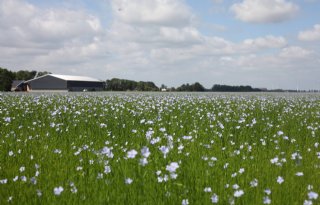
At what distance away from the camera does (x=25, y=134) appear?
8359mm

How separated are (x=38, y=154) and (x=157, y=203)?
121 inches

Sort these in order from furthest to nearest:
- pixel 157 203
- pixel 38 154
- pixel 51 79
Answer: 1. pixel 51 79
2. pixel 38 154
3. pixel 157 203

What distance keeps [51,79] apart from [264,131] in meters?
84.7

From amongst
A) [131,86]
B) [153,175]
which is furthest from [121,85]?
[153,175]

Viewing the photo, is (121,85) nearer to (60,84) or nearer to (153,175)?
(60,84)

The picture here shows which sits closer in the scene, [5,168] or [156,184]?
[156,184]

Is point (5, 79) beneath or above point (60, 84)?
above

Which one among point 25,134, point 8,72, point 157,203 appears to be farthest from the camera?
point 8,72

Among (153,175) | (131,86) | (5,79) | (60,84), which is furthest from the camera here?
(131,86)

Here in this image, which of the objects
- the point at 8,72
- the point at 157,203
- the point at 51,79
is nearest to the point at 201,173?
the point at 157,203

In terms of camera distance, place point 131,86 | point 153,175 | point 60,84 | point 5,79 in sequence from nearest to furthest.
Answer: point 153,175 → point 5,79 → point 60,84 → point 131,86

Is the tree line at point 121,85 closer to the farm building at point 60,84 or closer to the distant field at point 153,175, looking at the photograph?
the farm building at point 60,84

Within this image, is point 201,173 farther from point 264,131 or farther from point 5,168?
Result: point 264,131

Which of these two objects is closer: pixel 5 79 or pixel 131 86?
pixel 5 79
